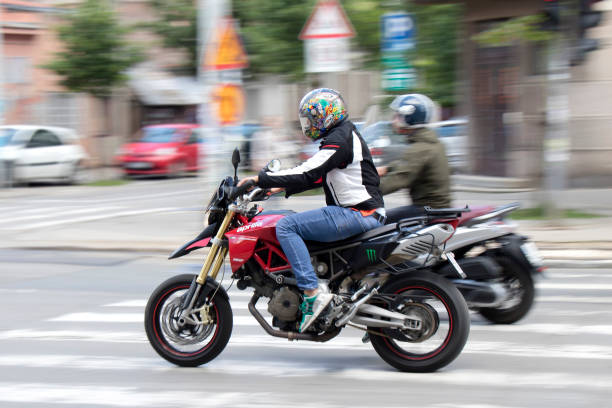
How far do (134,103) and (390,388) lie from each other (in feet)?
103

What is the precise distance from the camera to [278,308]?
5.53 m

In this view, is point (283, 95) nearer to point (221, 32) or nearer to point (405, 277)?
point (221, 32)

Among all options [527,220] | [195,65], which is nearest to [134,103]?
[195,65]

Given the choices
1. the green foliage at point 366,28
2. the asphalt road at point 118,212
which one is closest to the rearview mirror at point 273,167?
the asphalt road at point 118,212

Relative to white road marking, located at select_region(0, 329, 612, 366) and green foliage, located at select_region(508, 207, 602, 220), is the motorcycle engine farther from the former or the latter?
green foliage, located at select_region(508, 207, 602, 220)

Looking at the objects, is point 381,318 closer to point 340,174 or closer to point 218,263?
point 340,174

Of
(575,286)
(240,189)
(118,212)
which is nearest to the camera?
(240,189)

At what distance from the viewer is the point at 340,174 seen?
221 inches

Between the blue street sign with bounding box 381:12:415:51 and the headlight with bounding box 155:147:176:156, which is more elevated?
the blue street sign with bounding box 381:12:415:51

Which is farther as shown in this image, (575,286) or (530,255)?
(575,286)

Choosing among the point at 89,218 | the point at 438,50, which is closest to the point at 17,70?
the point at 438,50

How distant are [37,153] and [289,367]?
18.9m

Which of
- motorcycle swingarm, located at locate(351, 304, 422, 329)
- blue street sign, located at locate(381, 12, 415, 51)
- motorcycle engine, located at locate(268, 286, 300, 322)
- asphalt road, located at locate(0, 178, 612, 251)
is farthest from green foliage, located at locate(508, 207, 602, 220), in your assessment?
motorcycle engine, located at locate(268, 286, 300, 322)

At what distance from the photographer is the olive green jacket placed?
6816 millimetres
